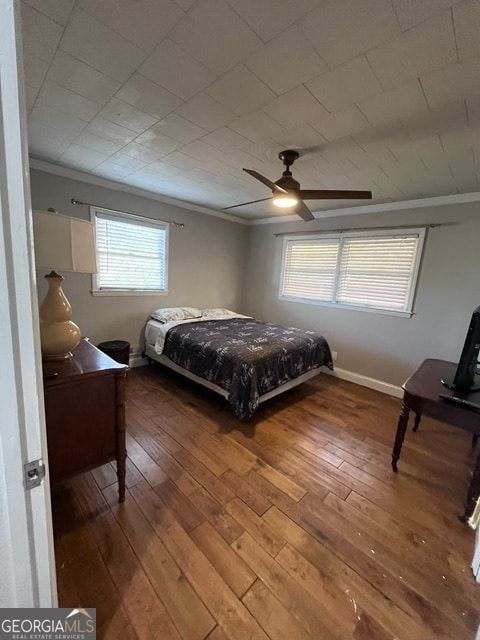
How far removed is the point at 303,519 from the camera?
1546 mm

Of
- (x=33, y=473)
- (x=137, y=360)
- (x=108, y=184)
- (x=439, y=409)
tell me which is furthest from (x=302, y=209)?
(x=137, y=360)

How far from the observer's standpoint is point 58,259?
50.6 inches

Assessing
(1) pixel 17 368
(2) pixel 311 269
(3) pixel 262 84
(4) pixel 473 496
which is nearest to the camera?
(1) pixel 17 368

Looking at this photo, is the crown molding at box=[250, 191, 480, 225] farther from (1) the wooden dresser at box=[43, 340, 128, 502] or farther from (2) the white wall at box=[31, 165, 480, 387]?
(1) the wooden dresser at box=[43, 340, 128, 502]

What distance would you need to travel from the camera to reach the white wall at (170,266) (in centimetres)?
292

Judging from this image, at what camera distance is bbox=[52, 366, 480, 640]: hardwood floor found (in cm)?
110

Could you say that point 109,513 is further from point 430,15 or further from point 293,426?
point 430,15

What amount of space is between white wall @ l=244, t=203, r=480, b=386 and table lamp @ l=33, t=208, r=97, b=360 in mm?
3284

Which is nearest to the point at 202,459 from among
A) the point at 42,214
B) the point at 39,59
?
the point at 42,214

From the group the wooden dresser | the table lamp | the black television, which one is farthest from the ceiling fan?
the wooden dresser

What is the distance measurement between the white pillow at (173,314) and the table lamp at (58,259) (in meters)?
2.02

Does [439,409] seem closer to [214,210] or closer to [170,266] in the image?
[170,266]

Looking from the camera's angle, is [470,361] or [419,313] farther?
[419,313]

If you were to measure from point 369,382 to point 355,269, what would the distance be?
1.54 m
